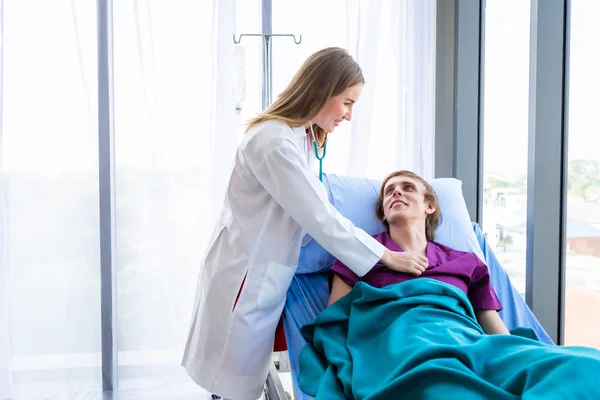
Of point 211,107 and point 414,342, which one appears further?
point 211,107

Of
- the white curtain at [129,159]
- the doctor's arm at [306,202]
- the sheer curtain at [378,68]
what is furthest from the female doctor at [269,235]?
the sheer curtain at [378,68]

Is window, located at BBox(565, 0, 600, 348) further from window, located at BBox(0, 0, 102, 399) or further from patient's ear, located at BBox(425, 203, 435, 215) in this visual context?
window, located at BBox(0, 0, 102, 399)

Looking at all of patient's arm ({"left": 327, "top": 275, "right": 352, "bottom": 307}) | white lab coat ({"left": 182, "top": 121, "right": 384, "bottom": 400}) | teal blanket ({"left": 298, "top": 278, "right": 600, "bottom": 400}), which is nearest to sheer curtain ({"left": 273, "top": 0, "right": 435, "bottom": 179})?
white lab coat ({"left": 182, "top": 121, "right": 384, "bottom": 400})

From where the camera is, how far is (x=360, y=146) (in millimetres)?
2660

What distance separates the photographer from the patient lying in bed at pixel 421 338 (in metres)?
0.95

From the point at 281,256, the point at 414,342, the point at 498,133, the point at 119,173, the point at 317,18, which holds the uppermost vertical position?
the point at 317,18

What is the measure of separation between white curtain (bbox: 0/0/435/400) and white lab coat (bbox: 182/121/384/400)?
2.93 feet

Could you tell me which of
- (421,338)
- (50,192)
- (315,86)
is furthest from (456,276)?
(50,192)

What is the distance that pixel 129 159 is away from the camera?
251 centimetres

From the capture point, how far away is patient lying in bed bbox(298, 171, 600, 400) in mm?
954

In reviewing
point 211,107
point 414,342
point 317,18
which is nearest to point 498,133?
point 317,18

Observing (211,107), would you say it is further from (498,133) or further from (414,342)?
(414,342)

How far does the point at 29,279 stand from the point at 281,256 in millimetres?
1525

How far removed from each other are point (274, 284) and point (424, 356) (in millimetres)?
588
